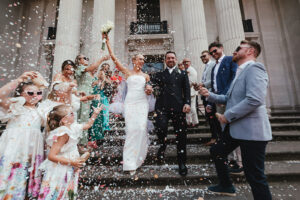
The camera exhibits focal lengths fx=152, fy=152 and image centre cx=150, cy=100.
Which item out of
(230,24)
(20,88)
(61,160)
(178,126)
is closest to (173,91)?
(178,126)

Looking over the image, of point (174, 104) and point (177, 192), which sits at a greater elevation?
point (174, 104)

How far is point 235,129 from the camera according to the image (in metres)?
1.73

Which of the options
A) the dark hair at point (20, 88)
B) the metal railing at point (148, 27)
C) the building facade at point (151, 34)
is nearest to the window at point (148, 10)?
the building facade at point (151, 34)

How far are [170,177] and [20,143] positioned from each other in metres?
2.20

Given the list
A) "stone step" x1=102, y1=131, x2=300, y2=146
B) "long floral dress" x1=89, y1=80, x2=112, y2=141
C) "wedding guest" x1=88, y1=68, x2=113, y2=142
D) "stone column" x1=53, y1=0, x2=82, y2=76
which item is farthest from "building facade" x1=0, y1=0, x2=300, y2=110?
"stone step" x1=102, y1=131, x2=300, y2=146

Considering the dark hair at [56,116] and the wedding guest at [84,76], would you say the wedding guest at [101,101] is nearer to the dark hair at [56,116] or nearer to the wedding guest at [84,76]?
the wedding guest at [84,76]

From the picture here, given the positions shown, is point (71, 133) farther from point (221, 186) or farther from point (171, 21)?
point (171, 21)

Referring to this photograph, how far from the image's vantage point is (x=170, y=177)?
101 inches

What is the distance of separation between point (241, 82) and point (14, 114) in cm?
275

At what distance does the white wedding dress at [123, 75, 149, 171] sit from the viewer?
2711mm

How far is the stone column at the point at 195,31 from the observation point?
664 centimetres

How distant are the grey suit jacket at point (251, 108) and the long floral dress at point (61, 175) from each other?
1.85 metres

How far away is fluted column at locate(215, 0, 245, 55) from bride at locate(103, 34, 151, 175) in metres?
5.40

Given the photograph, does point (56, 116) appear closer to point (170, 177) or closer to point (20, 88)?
point (20, 88)
